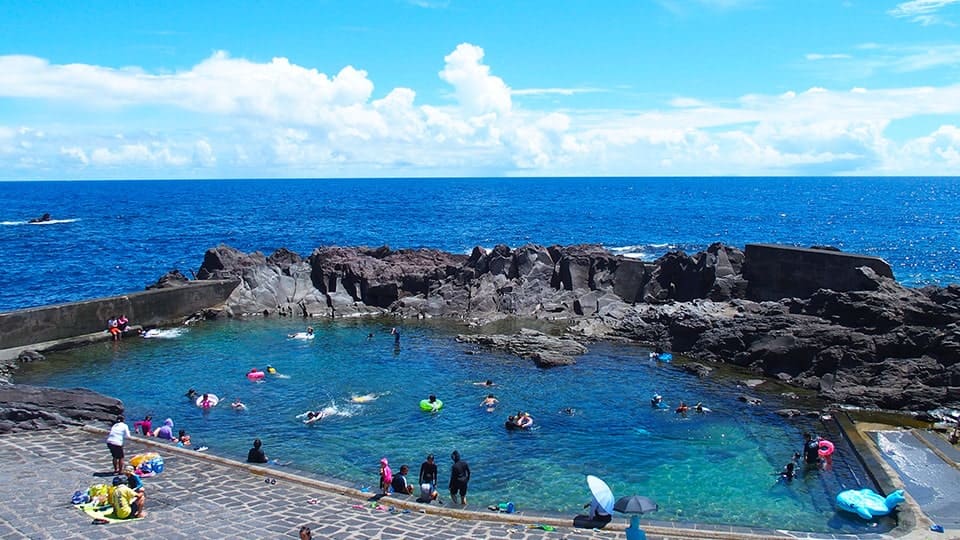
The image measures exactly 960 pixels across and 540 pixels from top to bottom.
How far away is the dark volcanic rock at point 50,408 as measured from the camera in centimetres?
2557

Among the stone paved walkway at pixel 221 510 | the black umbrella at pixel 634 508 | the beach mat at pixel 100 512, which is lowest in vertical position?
the stone paved walkway at pixel 221 510

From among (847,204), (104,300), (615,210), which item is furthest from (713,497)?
(847,204)

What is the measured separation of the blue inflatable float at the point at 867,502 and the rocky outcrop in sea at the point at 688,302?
11636 millimetres

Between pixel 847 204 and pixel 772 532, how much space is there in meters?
179

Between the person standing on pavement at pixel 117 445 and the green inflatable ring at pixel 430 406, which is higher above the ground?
the person standing on pavement at pixel 117 445

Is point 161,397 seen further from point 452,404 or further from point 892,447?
point 892,447

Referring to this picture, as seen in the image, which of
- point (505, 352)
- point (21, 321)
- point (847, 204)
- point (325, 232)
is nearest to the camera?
Answer: point (21, 321)

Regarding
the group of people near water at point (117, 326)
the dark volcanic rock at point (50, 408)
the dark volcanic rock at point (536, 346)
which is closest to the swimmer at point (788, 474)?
the dark volcanic rock at point (536, 346)

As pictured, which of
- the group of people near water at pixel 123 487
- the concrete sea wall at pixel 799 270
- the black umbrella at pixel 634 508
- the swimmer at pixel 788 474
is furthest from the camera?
the concrete sea wall at pixel 799 270

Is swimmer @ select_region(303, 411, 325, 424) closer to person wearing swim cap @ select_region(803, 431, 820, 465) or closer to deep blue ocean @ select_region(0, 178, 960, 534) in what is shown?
deep blue ocean @ select_region(0, 178, 960, 534)

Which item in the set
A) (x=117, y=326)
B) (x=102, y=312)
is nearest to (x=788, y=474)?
(x=117, y=326)

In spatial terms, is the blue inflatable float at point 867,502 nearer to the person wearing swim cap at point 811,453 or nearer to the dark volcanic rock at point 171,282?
the person wearing swim cap at point 811,453

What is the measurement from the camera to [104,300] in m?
43.2

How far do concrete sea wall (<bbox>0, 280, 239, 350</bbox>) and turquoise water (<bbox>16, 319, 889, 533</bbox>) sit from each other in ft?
6.65
